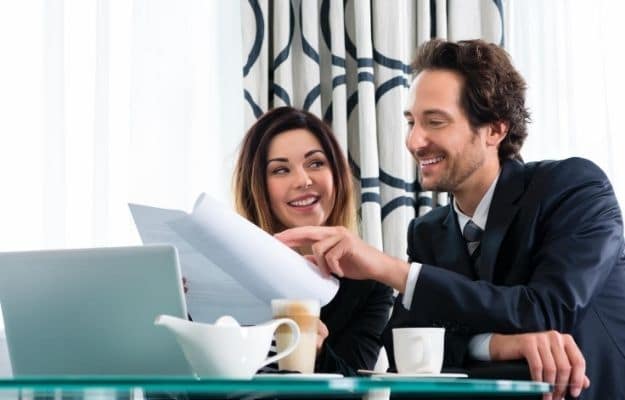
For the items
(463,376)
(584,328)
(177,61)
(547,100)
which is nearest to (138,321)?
(463,376)

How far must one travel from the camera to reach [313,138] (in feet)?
7.07

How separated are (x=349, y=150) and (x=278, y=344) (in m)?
1.81

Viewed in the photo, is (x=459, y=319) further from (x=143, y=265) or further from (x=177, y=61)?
(x=177, y=61)

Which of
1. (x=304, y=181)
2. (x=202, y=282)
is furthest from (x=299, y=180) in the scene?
(x=202, y=282)

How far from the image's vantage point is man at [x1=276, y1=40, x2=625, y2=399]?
1.54 meters

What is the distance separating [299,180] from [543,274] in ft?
2.06

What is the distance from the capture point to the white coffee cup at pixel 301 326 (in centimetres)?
112

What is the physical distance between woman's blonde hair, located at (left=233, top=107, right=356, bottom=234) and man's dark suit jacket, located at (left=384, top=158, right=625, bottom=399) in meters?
0.27

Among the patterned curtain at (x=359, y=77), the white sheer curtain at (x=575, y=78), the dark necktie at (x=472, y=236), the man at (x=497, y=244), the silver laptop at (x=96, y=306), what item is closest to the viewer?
the silver laptop at (x=96, y=306)

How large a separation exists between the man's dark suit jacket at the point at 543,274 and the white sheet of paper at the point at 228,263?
0.38m

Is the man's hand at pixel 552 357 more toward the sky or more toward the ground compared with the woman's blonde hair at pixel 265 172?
more toward the ground

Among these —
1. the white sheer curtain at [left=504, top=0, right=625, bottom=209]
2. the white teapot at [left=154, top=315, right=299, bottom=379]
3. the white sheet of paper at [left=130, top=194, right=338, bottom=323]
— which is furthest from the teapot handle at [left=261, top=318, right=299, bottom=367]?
the white sheer curtain at [left=504, top=0, right=625, bottom=209]

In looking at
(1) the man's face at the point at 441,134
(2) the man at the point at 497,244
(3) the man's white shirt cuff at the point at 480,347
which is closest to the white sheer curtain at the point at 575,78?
(2) the man at the point at 497,244

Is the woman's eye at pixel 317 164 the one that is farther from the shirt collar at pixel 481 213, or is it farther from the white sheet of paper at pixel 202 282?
the white sheet of paper at pixel 202 282
